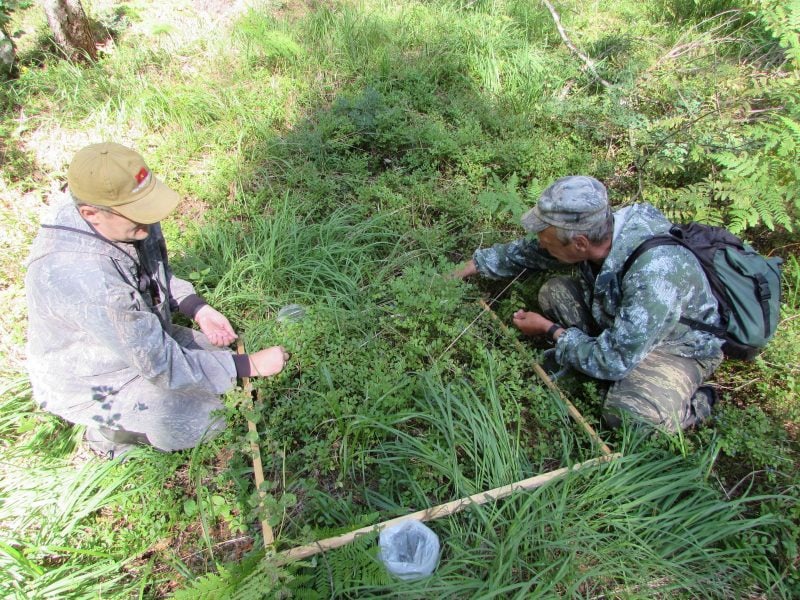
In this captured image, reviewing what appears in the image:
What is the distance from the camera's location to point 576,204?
2.42 metres

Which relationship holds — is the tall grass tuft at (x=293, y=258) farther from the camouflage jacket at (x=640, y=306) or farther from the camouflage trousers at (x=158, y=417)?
the camouflage jacket at (x=640, y=306)

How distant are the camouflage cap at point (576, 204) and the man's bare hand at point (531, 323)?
726 mm

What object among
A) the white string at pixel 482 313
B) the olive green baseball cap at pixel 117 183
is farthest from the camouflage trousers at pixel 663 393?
the olive green baseball cap at pixel 117 183

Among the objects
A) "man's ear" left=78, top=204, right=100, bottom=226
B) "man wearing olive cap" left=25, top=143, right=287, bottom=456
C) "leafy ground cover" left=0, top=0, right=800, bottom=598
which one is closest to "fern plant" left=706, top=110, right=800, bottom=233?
"leafy ground cover" left=0, top=0, right=800, bottom=598

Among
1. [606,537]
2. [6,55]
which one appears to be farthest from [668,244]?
[6,55]

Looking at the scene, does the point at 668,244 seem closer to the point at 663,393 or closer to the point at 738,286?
the point at 738,286

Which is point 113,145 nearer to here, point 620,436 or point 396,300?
point 396,300

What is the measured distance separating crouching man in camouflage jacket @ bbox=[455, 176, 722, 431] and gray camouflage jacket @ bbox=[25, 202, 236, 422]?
6.67ft

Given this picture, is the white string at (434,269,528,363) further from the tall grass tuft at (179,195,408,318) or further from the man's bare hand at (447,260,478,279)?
the tall grass tuft at (179,195,408,318)

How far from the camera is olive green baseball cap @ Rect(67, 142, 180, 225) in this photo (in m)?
1.96

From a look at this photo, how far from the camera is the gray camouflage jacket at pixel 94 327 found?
6.88ft

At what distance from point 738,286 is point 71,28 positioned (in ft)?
21.8

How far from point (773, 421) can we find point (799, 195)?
155cm

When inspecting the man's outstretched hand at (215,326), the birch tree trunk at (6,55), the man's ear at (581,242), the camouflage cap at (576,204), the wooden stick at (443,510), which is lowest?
the wooden stick at (443,510)
